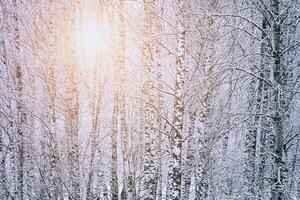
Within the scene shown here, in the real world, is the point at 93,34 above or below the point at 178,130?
above

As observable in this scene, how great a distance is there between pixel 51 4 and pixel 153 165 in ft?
23.0

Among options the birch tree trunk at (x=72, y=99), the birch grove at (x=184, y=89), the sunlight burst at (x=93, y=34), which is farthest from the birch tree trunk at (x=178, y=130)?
the sunlight burst at (x=93, y=34)

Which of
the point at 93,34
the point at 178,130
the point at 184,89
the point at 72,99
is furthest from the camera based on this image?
the point at 93,34

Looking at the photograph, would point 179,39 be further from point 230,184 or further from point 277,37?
point 230,184

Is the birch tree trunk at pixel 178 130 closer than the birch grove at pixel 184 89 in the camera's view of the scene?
No

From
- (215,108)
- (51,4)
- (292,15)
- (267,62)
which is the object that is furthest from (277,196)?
(51,4)

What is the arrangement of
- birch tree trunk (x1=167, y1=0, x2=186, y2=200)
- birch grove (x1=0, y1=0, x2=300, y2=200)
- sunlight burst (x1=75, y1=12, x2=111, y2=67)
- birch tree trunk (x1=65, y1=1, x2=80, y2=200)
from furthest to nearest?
sunlight burst (x1=75, y1=12, x2=111, y2=67)
birch tree trunk (x1=65, y1=1, x2=80, y2=200)
birch tree trunk (x1=167, y1=0, x2=186, y2=200)
birch grove (x1=0, y1=0, x2=300, y2=200)

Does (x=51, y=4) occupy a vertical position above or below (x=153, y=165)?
above

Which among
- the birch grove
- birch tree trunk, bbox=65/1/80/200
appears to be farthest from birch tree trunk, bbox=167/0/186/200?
birch tree trunk, bbox=65/1/80/200

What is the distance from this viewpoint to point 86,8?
18953 millimetres

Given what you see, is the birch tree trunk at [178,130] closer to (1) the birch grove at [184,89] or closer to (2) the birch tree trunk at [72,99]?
(1) the birch grove at [184,89]

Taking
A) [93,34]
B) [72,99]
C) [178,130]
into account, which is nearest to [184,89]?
[72,99]

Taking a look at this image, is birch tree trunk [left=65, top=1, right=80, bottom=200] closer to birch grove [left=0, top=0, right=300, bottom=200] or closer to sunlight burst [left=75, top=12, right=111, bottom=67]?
birch grove [left=0, top=0, right=300, bottom=200]

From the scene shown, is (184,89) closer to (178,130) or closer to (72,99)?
(72,99)
